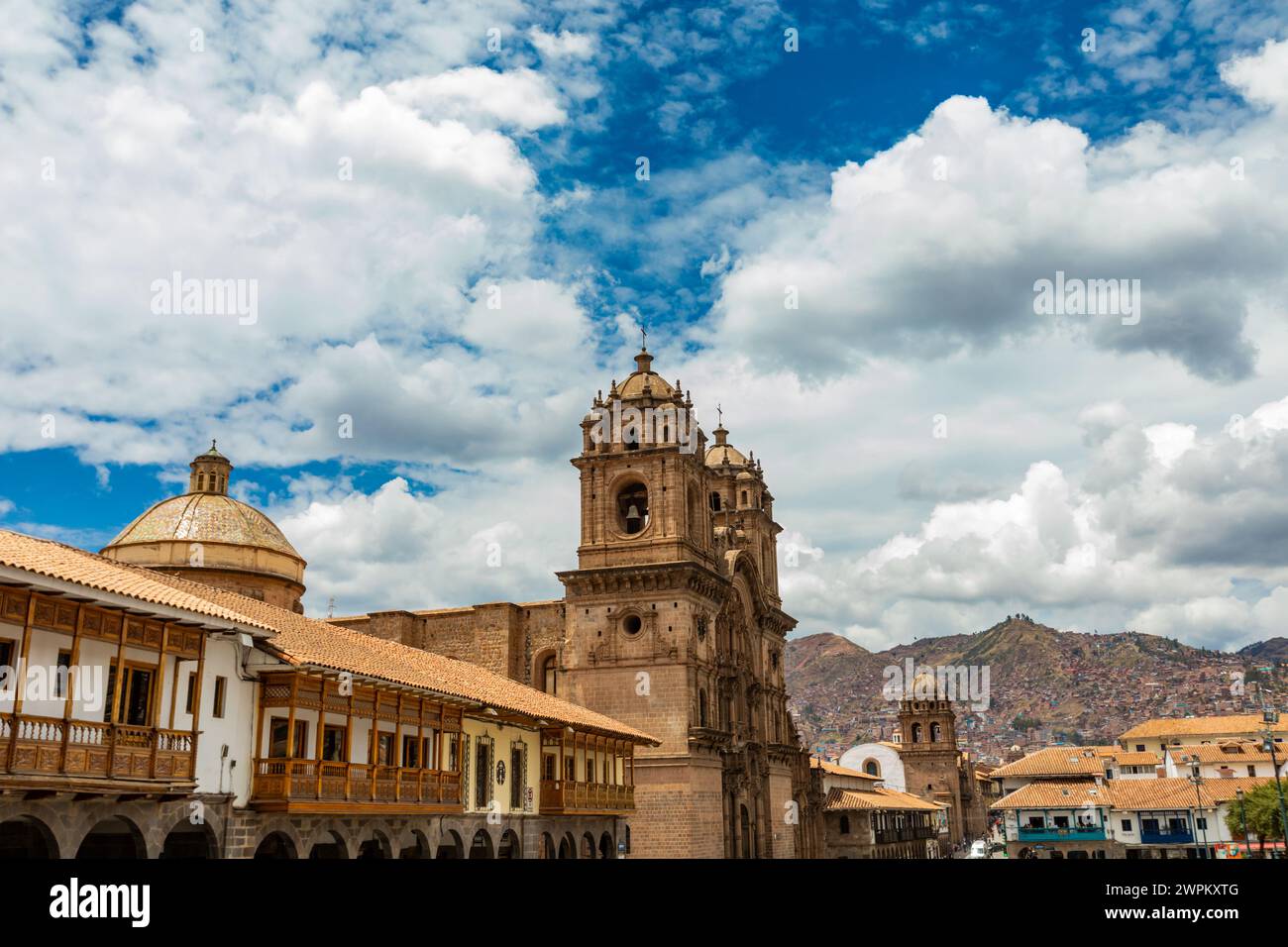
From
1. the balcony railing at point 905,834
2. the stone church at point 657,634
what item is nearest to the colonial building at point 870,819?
the balcony railing at point 905,834

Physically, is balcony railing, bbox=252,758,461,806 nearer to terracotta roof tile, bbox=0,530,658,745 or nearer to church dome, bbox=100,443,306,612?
terracotta roof tile, bbox=0,530,658,745

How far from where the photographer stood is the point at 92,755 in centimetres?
1748

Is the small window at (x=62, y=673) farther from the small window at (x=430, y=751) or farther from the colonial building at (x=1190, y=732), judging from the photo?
the colonial building at (x=1190, y=732)

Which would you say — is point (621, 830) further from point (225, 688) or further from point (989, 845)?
point (989, 845)

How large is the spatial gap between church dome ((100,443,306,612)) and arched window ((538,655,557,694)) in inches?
456

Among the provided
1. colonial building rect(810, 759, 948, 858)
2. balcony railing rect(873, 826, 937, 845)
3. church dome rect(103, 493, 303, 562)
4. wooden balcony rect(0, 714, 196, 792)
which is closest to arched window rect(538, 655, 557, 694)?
church dome rect(103, 493, 303, 562)

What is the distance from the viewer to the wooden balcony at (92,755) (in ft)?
52.9

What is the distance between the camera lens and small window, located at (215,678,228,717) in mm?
21125

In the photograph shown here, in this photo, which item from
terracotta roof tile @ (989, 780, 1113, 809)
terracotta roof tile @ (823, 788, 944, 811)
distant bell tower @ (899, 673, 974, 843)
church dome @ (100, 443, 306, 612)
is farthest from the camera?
distant bell tower @ (899, 673, 974, 843)

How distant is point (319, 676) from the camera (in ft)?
75.1

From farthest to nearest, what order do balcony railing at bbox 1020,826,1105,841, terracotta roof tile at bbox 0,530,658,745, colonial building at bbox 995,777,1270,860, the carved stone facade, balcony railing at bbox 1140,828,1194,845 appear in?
the carved stone facade
balcony railing at bbox 1020,826,1105,841
colonial building at bbox 995,777,1270,860
balcony railing at bbox 1140,828,1194,845
terracotta roof tile at bbox 0,530,658,745
